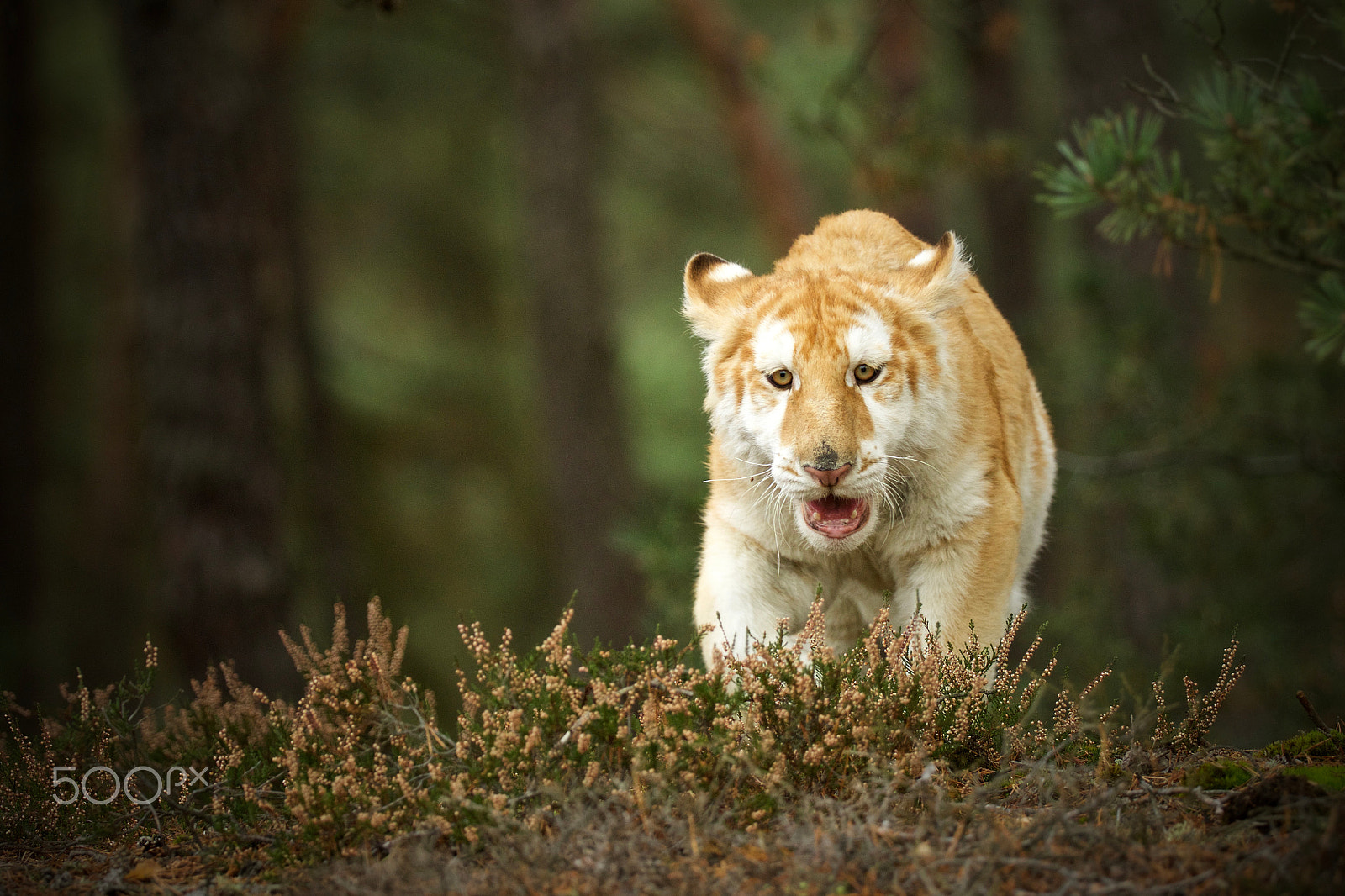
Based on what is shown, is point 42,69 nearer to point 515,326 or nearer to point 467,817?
point 515,326

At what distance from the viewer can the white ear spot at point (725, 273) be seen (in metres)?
4.70

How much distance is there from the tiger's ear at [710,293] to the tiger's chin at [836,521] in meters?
1.00

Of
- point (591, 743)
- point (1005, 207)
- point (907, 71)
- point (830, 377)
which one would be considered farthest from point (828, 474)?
point (1005, 207)

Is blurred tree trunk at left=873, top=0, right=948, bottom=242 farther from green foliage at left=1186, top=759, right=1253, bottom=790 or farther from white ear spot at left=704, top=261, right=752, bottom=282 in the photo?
green foliage at left=1186, top=759, right=1253, bottom=790

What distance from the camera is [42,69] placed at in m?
16.2

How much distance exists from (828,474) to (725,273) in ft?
4.63

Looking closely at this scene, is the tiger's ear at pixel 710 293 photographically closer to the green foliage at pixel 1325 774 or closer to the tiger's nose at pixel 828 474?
the tiger's nose at pixel 828 474

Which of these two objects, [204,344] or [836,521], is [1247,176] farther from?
[204,344]

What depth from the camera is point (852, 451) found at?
3756 millimetres

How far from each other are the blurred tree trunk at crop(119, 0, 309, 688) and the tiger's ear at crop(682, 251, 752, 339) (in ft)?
14.4

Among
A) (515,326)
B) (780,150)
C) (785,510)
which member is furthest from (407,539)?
(785,510)

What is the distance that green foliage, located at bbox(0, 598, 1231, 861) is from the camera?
308 centimetres

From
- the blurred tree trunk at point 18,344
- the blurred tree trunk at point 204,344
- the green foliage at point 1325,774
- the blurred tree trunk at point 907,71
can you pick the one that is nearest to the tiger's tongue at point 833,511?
the green foliage at point 1325,774

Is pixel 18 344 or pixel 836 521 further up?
pixel 18 344
